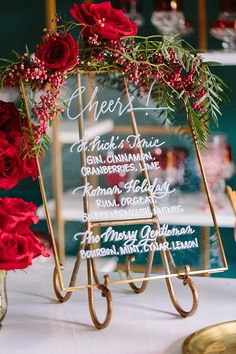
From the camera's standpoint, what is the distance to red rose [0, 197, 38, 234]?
4.25ft

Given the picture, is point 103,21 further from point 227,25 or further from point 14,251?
point 227,25

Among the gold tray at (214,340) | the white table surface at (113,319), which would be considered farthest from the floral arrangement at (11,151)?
the gold tray at (214,340)

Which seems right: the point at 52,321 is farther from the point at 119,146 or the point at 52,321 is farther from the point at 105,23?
the point at 105,23

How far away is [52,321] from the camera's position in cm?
143

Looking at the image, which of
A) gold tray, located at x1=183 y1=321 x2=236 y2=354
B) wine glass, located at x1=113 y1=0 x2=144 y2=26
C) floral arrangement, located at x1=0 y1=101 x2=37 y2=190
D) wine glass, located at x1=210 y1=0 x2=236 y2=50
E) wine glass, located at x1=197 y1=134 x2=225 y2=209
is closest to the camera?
gold tray, located at x1=183 y1=321 x2=236 y2=354

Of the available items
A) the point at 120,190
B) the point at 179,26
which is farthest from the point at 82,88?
the point at 179,26

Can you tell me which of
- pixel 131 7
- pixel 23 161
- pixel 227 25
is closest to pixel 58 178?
pixel 23 161

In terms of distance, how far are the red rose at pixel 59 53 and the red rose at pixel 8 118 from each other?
0.10 meters

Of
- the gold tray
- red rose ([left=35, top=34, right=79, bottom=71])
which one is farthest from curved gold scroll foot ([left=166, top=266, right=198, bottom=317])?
red rose ([left=35, top=34, right=79, bottom=71])

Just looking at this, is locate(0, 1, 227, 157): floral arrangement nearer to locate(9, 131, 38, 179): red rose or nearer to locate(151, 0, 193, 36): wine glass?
locate(9, 131, 38, 179): red rose

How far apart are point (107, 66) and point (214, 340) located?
19.9 inches

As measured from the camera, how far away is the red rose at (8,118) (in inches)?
54.5

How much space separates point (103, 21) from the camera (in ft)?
4.52

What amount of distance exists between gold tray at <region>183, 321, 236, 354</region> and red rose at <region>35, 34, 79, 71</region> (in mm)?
495
